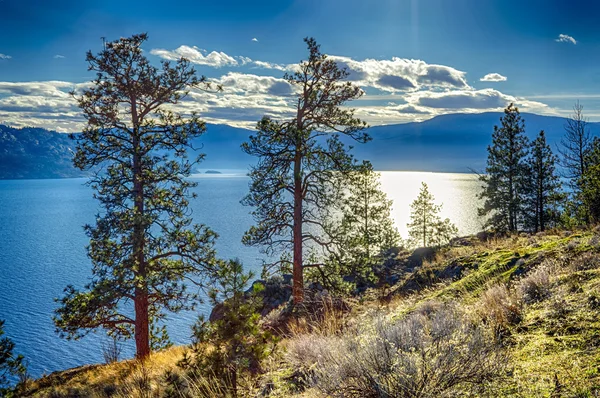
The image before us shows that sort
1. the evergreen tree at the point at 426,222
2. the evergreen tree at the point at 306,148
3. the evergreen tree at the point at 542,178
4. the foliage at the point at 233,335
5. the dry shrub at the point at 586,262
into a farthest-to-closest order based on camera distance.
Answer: the evergreen tree at the point at 426,222 → the evergreen tree at the point at 542,178 → the evergreen tree at the point at 306,148 → the foliage at the point at 233,335 → the dry shrub at the point at 586,262

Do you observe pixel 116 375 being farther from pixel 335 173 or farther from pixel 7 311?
pixel 7 311

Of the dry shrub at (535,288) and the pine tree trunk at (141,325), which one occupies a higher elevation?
the dry shrub at (535,288)

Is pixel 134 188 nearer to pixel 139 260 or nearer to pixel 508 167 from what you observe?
pixel 139 260

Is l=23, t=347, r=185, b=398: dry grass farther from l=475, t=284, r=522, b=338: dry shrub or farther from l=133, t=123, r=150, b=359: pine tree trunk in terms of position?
l=475, t=284, r=522, b=338: dry shrub

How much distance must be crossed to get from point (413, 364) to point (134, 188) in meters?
13.9

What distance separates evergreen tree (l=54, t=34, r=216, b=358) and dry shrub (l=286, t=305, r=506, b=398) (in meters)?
11.6

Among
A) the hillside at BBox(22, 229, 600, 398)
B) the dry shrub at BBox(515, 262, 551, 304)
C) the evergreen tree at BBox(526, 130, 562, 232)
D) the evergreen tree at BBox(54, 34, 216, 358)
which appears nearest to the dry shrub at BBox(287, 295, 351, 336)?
the hillside at BBox(22, 229, 600, 398)

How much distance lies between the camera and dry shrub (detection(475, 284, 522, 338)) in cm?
448

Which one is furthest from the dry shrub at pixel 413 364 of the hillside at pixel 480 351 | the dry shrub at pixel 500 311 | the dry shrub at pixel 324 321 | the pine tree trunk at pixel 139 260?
the pine tree trunk at pixel 139 260

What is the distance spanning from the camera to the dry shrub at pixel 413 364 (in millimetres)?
3246

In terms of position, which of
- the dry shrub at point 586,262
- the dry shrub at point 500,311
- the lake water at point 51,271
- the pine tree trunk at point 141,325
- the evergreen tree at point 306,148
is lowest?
the lake water at point 51,271

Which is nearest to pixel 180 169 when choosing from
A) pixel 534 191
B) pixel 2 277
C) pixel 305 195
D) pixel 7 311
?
pixel 305 195

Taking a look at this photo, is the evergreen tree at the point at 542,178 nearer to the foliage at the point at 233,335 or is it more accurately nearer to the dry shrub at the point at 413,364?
the foliage at the point at 233,335

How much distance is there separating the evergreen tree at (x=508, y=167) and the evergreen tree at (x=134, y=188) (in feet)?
107
